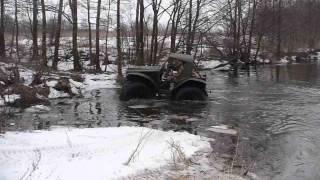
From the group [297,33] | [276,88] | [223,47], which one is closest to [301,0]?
[297,33]

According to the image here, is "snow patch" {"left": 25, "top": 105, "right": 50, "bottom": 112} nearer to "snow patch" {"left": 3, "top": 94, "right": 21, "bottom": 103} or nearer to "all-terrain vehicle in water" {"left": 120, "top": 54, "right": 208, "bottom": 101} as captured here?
"snow patch" {"left": 3, "top": 94, "right": 21, "bottom": 103}

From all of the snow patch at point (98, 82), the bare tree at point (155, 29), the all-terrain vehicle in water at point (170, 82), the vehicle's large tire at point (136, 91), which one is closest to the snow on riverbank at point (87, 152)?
the all-terrain vehicle in water at point (170, 82)

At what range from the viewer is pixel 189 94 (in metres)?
16.7

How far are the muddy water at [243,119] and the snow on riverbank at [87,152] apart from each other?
55.9 inches

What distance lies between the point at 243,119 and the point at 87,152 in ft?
21.1

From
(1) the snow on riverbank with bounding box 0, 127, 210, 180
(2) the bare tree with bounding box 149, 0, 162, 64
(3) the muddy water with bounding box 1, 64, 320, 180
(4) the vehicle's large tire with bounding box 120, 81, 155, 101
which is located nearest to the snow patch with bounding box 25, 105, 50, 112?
(3) the muddy water with bounding box 1, 64, 320, 180

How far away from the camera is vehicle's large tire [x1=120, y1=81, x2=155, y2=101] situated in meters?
17.0

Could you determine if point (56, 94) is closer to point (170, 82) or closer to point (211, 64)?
point (170, 82)

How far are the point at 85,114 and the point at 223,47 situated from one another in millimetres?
29774

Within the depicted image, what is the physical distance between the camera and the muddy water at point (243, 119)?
939 centimetres

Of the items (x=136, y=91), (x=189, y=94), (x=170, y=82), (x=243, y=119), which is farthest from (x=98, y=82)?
(x=243, y=119)

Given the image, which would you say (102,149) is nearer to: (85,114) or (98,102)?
(85,114)

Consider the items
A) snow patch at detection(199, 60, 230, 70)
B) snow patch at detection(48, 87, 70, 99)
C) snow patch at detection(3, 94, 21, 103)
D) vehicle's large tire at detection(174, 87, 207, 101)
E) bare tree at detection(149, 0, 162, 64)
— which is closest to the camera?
snow patch at detection(3, 94, 21, 103)

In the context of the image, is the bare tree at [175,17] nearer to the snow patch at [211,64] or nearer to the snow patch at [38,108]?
the snow patch at [211,64]
